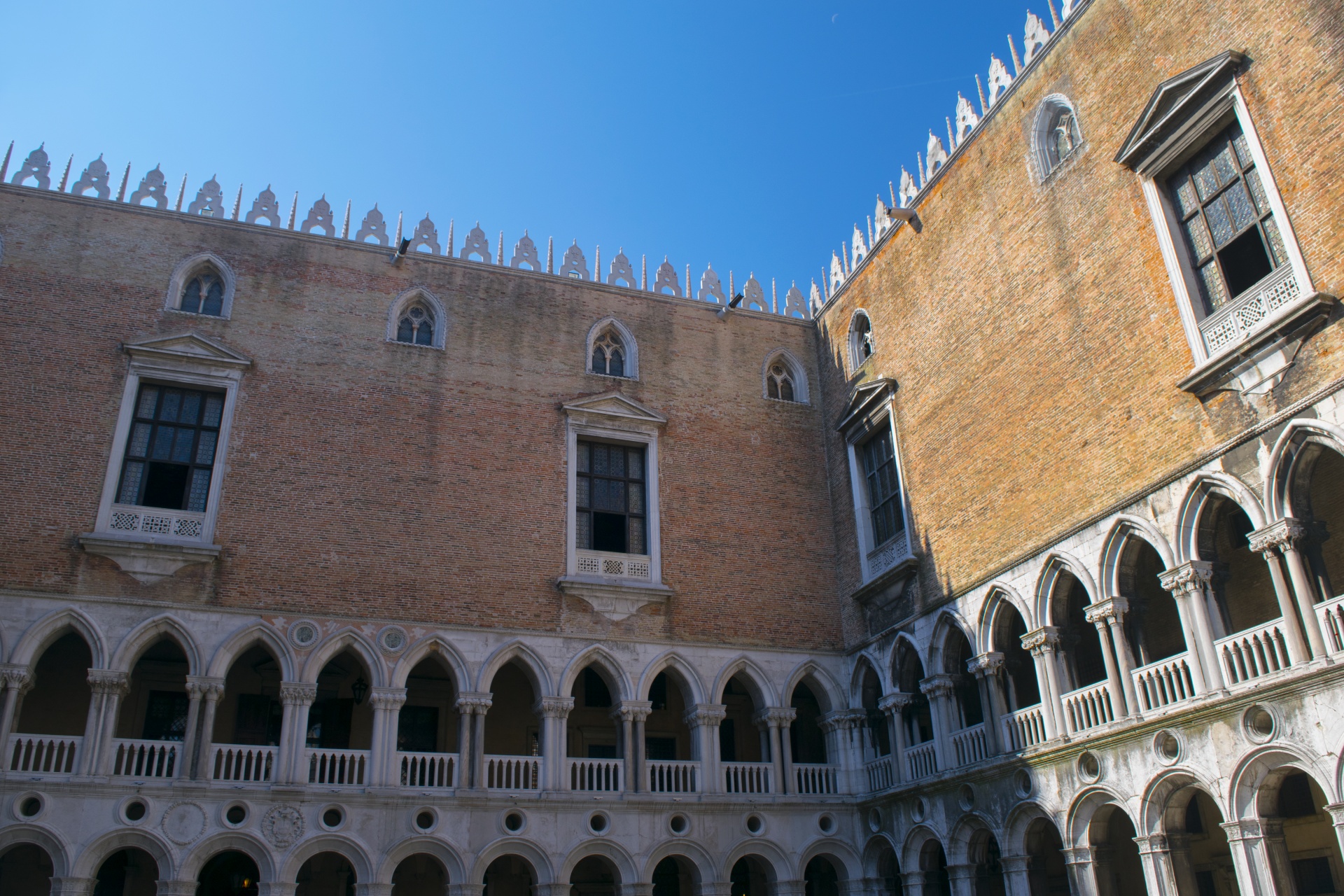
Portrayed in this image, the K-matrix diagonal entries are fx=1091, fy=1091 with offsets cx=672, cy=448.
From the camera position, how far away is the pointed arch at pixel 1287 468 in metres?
11.2

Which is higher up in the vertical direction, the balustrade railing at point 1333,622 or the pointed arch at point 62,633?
the pointed arch at point 62,633

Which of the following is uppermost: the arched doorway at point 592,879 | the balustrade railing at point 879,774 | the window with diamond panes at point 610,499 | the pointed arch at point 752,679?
the window with diamond panes at point 610,499

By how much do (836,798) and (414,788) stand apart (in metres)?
6.80

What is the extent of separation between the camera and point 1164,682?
499 inches

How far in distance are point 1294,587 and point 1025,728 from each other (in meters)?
4.49

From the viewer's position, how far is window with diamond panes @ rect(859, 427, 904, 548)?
61.0ft

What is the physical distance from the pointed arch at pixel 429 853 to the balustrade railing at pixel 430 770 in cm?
76

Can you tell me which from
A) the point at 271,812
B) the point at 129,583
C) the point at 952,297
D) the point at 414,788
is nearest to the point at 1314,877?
the point at 952,297

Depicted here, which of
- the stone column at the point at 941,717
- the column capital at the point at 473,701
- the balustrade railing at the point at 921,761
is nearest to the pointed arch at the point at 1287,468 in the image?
the stone column at the point at 941,717

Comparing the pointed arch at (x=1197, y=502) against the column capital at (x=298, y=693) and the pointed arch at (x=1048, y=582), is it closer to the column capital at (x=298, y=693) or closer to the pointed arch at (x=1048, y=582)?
the pointed arch at (x=1048, y=582)

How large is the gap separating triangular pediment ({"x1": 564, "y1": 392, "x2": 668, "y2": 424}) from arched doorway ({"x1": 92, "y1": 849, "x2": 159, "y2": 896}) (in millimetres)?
9661

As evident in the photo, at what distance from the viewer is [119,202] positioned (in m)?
18.1

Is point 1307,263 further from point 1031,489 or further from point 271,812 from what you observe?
point 271,812

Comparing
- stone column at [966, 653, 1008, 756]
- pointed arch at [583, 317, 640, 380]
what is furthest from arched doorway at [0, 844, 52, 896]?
stone column at [966, 653, 1008, 756]
